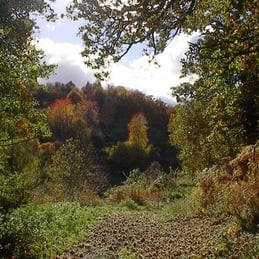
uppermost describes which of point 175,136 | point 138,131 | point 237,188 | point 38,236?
point 138,131

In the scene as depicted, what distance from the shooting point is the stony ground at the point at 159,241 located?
8308 millimetres

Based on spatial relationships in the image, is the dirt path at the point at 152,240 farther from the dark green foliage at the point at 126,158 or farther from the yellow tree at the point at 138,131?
the yellow tree at the point at 138,131

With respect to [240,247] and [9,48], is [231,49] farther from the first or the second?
[9,48]

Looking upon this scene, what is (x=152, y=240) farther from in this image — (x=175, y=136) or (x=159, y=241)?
(x=175, y=136)

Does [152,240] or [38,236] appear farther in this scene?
[152,240]

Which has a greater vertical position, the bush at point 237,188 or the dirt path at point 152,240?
the bush at point 237,188

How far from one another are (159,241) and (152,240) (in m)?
0.26

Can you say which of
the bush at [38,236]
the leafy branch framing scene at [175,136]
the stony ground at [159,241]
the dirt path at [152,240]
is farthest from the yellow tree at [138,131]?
the bush at [38,236]

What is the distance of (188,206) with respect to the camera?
15305 millimetres

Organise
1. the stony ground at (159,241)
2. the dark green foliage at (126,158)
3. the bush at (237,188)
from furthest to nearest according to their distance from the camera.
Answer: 1. the dark green foliage at (126,158)
2. the bush at (237,188)
3. the stony ground at (159,241)

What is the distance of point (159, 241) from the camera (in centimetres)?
1052

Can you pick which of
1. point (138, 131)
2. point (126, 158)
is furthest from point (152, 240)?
point (138, 131)

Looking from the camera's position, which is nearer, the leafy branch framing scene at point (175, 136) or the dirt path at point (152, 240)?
the leafy branch framing scene at point (175, 136)

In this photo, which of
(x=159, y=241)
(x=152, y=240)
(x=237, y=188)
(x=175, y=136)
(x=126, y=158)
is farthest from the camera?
(x=126, y=158)
